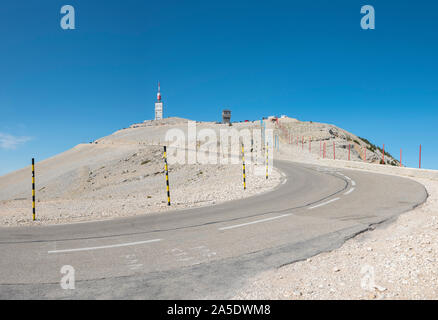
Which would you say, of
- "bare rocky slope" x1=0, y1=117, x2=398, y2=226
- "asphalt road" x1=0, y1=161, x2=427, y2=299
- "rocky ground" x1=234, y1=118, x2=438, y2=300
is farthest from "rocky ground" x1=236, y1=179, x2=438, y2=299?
"bare rocky slope" x1=0, y1=117, x2=398, y2=226

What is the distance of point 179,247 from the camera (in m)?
5.77

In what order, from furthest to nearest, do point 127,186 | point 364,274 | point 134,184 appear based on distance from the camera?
point 134,184 < point 127,186 < point 364,274

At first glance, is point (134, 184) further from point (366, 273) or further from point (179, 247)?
point (366, 273)

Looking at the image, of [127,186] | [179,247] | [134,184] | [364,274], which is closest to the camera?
[364,274]

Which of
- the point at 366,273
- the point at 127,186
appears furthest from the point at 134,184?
the point at 366,273

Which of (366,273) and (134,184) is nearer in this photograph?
(366,273)

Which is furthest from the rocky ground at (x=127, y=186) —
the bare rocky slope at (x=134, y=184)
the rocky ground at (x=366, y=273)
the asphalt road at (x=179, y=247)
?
the rocky ground at (x=366, y=273)

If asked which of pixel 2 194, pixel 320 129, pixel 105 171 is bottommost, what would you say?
pixel 2 194

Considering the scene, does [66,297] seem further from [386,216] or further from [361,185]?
[361,185]

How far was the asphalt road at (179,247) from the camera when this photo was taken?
4066mm

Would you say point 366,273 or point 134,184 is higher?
point 366,273
